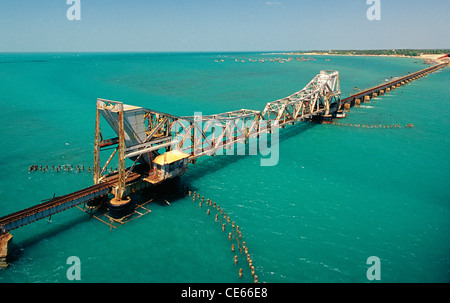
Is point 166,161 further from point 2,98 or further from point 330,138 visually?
point 2,98

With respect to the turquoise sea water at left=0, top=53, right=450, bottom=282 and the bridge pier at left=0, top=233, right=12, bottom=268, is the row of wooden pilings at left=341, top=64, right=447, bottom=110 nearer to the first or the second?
the turquoise sea water at left=0, top=53, right=450, bottom=282

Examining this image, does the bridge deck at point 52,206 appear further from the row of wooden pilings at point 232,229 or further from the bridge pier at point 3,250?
the row of wooden pilings at point 232,229

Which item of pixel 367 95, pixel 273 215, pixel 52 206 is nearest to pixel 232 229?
pixel 273 215

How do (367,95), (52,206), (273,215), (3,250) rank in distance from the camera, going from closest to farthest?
(3,250)
(52,206)
(273,215)
(367,95)

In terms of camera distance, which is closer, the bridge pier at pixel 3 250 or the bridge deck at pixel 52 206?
the bridge pier at pixel 3 250

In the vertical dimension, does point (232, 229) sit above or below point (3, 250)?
below

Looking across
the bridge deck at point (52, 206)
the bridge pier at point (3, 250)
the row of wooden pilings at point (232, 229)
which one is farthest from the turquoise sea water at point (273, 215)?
the bridge deck at point (52, 206)

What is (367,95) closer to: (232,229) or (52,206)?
(232,229)
